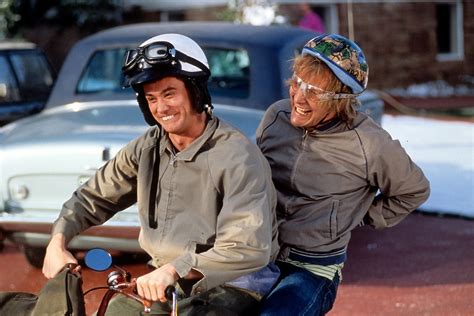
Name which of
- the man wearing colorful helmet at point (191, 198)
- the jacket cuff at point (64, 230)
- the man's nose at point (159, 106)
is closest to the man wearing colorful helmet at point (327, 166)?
the man wearing colorful helmet at point (191, 198)

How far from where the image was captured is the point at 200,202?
3184 mm

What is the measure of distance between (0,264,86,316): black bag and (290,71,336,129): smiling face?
1029 millimetres

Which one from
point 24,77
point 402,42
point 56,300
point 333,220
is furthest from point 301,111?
point 402,42

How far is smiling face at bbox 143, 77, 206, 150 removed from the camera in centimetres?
315

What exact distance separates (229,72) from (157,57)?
14.9ft

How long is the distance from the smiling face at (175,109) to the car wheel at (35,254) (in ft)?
13.5

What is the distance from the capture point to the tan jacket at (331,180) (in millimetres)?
3562

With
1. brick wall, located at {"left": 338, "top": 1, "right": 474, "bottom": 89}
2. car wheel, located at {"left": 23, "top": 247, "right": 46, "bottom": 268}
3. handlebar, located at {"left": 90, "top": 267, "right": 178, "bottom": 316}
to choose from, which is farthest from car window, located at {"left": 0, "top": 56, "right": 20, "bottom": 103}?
brick wall, located at {"left": 338, "top": 1, "right": 474, "bottom": 89}

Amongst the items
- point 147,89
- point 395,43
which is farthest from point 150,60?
point 395,43

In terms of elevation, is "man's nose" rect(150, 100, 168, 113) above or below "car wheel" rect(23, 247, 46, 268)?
above

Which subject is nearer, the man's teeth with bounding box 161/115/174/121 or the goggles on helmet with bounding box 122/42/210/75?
the goggles on helmet with bounding box 122/42/210/75

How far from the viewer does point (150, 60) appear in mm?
3064

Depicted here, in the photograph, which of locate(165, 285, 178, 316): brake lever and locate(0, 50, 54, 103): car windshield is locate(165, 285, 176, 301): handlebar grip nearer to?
locate(165, 285, 178, 316): brake lever

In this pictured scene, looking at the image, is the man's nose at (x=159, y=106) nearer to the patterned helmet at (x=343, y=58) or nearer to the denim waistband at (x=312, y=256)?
the patterned helmet at (x=343, y=58)
